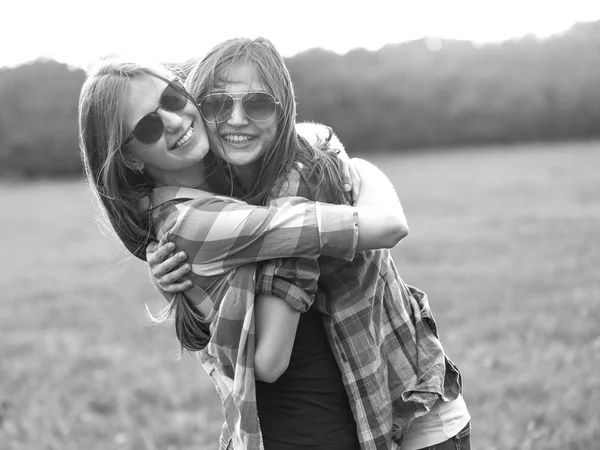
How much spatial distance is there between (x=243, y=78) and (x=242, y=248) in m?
0.44

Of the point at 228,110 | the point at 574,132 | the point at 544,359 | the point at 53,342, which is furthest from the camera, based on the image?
the point at 574,132

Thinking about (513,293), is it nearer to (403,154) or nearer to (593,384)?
(593,384)

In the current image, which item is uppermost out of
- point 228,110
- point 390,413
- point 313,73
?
point 228,110

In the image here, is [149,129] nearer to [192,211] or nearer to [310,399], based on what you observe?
[192,211]

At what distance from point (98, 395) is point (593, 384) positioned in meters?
3.25

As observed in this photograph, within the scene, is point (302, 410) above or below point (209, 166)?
below

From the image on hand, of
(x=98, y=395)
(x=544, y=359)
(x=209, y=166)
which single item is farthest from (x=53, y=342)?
(x=209, y=166)

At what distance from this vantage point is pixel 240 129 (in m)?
1.80

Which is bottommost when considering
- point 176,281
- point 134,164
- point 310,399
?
point 310,399

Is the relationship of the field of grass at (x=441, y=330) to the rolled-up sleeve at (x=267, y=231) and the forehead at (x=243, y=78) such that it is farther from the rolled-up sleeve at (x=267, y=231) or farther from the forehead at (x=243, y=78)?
the forehead at (x=243, y=78)

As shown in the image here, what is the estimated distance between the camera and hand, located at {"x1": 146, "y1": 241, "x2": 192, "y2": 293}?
1716mm

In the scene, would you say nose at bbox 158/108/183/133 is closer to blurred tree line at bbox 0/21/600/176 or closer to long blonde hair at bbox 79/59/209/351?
long blonde hair at bbox 79/59/209/351

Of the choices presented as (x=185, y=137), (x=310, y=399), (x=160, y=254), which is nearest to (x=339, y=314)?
(x=310, y=399)

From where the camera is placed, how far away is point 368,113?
25.2 metres
